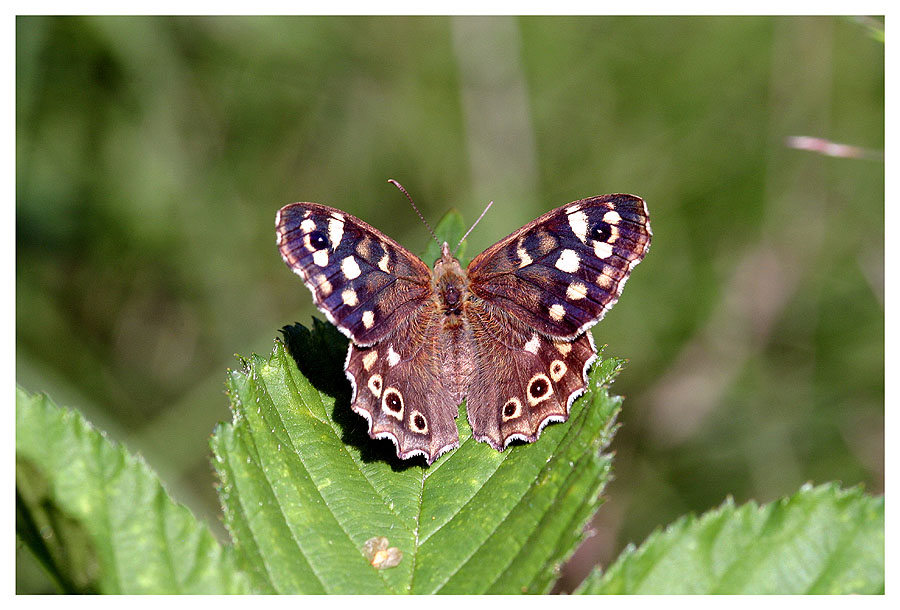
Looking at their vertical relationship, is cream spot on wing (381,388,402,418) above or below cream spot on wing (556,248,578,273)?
below

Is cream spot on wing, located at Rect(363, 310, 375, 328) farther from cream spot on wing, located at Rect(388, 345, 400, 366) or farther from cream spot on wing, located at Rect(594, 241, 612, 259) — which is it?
cream spot on wing, located at Rect(594, 241, 612, 259)

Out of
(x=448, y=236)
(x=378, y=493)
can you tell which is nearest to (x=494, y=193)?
(x=448, y=236)

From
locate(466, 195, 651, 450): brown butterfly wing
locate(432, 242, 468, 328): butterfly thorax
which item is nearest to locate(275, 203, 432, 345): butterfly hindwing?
locate(432, 242, 468, 328): butterfly thorax

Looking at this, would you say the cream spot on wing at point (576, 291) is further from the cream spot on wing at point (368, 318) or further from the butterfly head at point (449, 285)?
the cream spot on wing at point (368, 318)

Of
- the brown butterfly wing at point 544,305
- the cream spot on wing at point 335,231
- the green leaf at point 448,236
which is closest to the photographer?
the brown butterfly wing at point 544,305

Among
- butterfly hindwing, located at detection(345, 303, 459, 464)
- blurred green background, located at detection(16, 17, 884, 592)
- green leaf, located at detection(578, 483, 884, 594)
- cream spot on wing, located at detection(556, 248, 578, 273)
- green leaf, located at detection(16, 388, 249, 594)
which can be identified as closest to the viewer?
green leaf, located at detection(16, 388, 249, 594)

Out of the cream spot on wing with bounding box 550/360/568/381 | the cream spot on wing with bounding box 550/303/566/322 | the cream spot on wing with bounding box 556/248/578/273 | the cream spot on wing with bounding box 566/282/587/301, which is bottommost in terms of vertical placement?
the cream spot on wing with bounding box 550/360/568/381

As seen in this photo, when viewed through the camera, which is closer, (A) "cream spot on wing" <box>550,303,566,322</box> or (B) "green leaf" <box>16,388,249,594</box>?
(B) "green leaf" <box>16,388,249,594</box>

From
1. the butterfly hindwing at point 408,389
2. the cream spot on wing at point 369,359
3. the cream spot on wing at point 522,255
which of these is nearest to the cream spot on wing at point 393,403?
the butterfly hindwing at point 408,389
